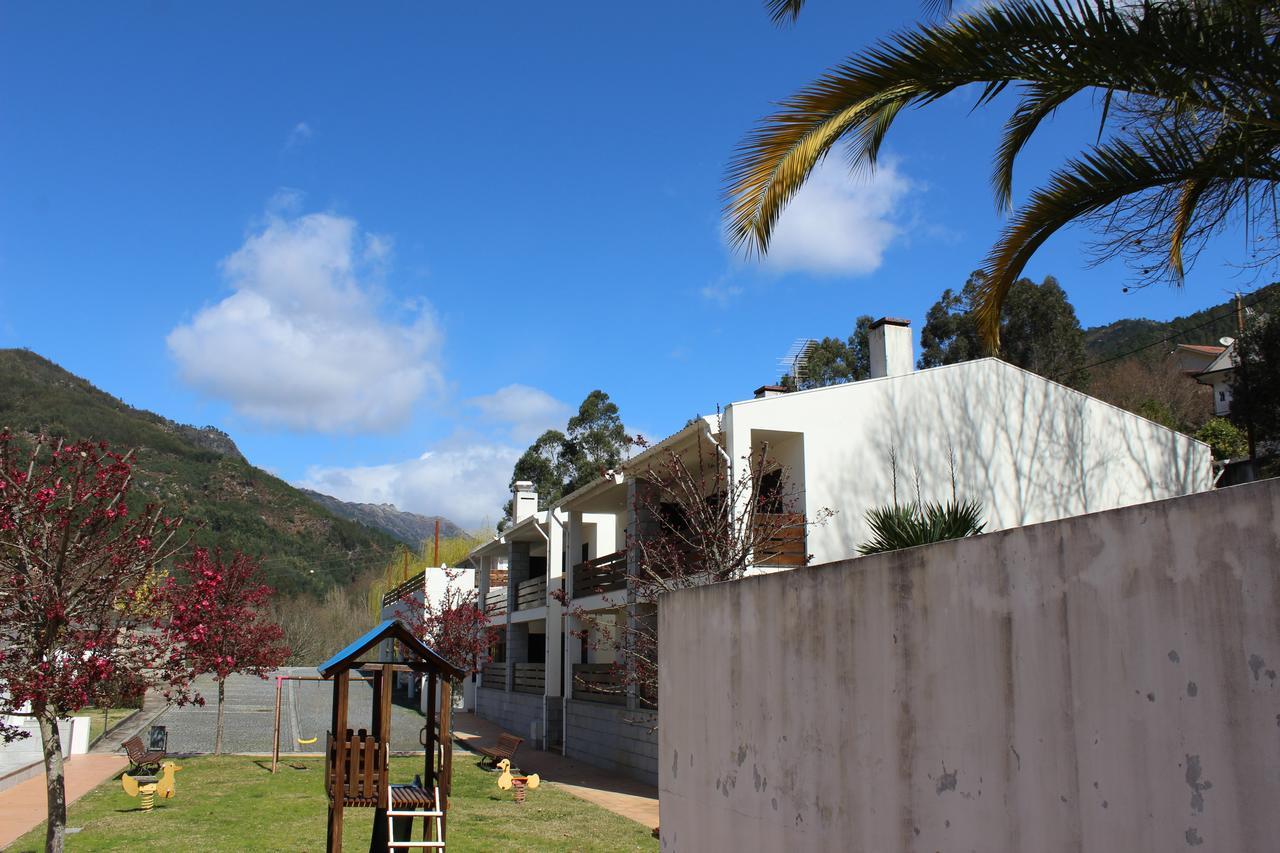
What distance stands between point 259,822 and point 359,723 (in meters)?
17.8

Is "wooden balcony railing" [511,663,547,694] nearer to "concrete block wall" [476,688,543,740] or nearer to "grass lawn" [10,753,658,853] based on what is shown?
"concrete block wall" [476,688,543,740]

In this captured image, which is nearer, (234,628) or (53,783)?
(53,783)

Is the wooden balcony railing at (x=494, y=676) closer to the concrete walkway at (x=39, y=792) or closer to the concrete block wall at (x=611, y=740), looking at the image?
the concrete block wall at (x=611, y=740)

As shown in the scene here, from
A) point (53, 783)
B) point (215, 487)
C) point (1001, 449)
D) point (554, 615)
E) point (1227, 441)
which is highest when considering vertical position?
point (215, 487)

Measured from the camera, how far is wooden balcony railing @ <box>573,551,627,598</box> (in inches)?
859

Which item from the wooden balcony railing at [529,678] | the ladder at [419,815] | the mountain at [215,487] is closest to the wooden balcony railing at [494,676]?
the wooden balcony railing at [529,678]

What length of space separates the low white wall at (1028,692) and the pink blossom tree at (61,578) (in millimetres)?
7258

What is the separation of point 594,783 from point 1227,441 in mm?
20892

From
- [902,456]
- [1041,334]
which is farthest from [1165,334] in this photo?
[902,456]

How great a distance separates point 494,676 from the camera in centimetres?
3328

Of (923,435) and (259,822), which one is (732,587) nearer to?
(259,822)

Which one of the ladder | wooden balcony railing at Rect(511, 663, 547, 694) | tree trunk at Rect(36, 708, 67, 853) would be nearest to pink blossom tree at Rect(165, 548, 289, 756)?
wooden balcony railing at Rect(511, 663, 547, 694)

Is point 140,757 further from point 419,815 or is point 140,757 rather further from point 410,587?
point 410,587

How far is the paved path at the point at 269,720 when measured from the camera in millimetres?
26516
